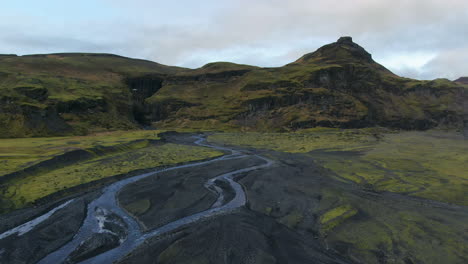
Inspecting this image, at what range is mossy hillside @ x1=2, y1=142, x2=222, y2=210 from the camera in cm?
3659

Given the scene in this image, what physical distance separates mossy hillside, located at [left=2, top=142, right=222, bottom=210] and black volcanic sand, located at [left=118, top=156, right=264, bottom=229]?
7939 mm

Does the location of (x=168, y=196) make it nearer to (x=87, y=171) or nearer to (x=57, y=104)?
(x=87, y=171)

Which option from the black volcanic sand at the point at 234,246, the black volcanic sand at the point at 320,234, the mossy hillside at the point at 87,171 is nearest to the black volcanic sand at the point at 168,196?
the black volcanic sand at the point at 320,234

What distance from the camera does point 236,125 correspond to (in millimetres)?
166875

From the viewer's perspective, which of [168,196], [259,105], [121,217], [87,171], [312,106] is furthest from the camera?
[259,105]

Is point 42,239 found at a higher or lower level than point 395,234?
lower

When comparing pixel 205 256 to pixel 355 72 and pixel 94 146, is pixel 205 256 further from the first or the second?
pixel 355 72

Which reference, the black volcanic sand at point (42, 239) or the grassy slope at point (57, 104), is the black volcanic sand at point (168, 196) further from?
the grassy slope at point (57, 104)

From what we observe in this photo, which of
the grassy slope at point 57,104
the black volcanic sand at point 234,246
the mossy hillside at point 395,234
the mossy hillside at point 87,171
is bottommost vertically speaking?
the mossy hillside at point 87,171

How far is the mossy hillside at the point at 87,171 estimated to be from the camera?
120 feet

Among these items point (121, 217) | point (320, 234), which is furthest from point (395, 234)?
point (121, 217)

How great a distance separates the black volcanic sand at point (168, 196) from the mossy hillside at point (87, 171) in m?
7.94

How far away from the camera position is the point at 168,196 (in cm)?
3947

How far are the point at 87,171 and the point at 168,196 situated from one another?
2042 centimetres
